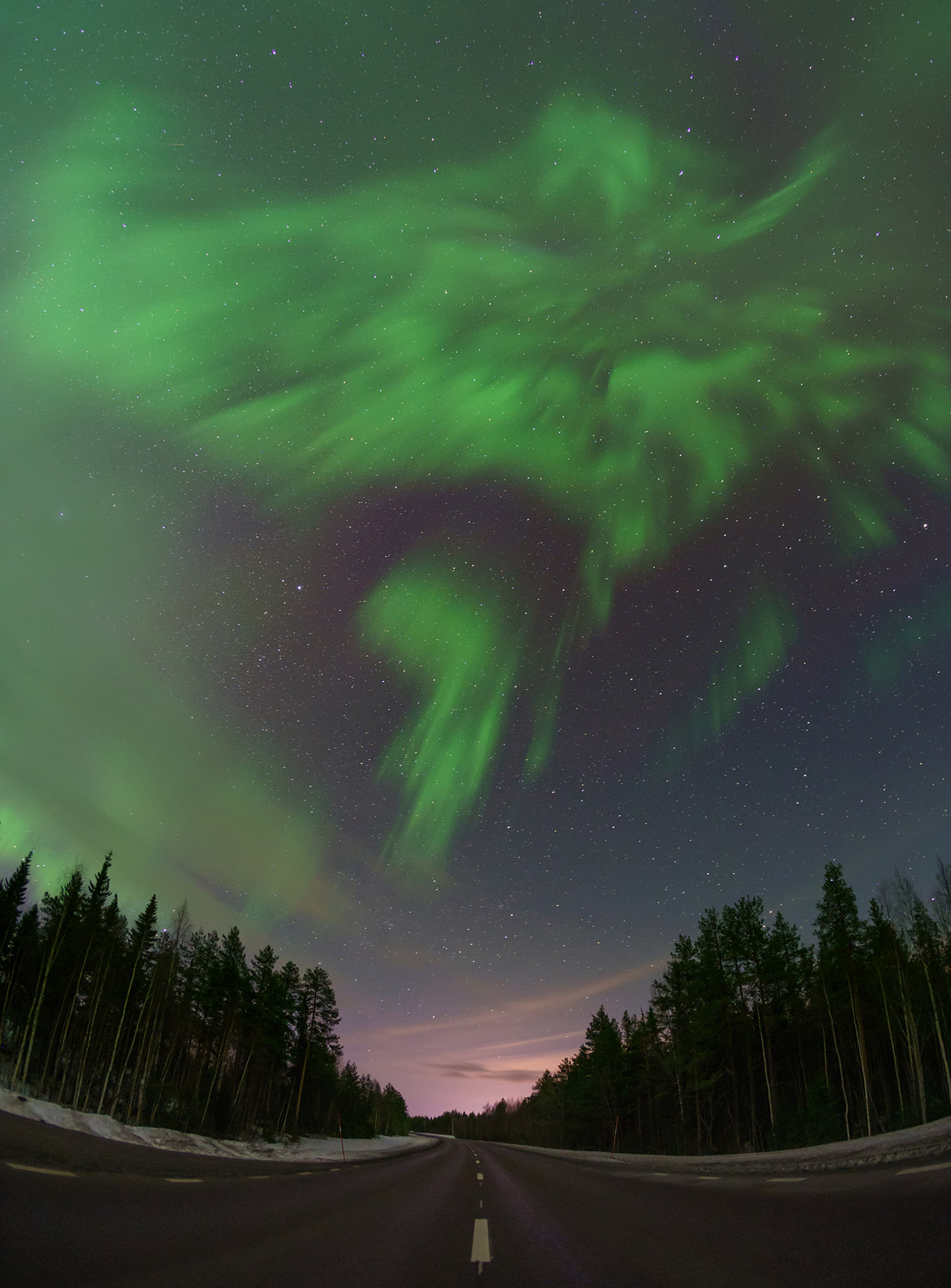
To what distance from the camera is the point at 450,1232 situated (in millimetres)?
10086

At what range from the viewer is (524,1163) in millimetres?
34875

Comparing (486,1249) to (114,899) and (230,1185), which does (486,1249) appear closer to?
(230,1185)

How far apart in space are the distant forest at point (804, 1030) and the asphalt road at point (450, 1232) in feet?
110

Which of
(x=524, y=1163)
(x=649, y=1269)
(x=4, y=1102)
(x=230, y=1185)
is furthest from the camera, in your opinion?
(x=524, y=1163)

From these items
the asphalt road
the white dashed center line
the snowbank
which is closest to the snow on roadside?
the asphalt road

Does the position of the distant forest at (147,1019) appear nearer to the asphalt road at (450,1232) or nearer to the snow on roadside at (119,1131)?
the snow on roadside at (119,1131)

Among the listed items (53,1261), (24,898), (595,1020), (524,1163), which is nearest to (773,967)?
(524,1163)

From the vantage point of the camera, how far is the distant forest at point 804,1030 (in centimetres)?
4397

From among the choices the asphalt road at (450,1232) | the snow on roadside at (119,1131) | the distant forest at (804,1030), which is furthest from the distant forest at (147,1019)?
the asphalt road at (450,1232)

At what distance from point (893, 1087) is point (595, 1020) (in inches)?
1613

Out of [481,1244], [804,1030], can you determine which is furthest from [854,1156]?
[804,1030]

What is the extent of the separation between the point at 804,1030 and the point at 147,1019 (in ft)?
189

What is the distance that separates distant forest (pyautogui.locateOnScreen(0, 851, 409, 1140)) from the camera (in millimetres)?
51812

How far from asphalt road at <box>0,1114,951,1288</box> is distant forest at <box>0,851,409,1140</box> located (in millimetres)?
41764
